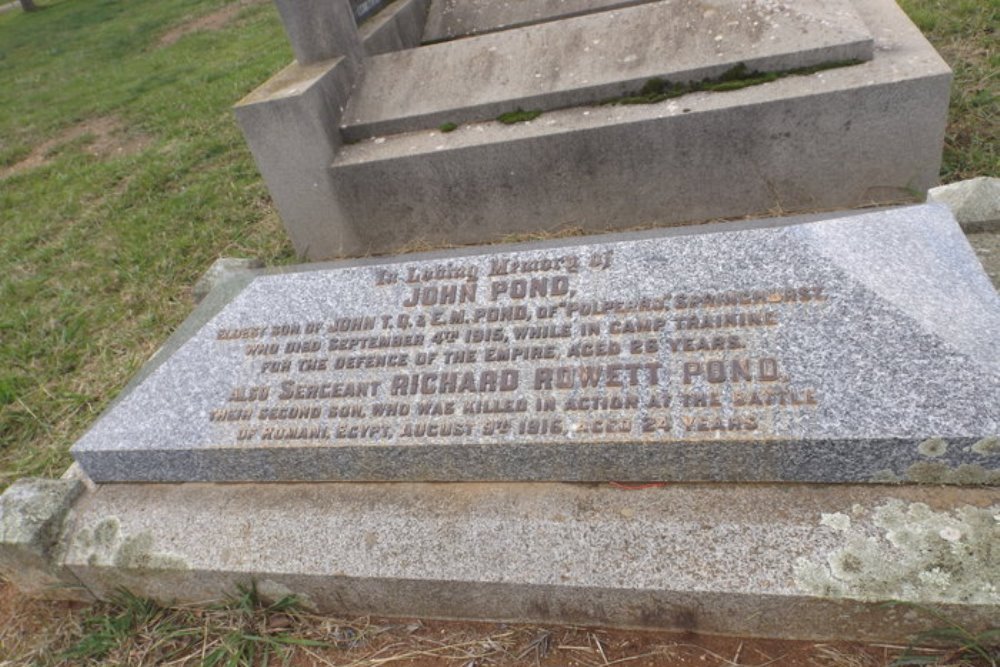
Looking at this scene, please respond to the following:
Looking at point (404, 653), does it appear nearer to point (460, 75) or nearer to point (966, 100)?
point (460, 75)

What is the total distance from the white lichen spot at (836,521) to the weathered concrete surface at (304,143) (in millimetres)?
3075

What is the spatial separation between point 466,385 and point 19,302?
159 inches

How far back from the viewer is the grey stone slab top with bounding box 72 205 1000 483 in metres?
1.87

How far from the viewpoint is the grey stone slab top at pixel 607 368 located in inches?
73.4

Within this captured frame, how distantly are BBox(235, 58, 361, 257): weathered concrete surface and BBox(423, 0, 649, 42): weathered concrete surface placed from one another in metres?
1.03

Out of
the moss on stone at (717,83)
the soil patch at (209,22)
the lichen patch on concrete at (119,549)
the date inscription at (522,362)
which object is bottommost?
the lichen patch on concrete at (119,549)

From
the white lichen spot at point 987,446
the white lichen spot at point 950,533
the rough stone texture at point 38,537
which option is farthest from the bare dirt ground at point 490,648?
the white lichen spot at point 987,446

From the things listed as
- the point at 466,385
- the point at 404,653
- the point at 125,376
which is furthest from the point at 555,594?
the point at 125,376

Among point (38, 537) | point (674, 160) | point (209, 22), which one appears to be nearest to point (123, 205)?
point (38, 537)

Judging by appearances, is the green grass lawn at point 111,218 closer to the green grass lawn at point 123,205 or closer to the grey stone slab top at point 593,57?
the green grass lawn at point 123,205

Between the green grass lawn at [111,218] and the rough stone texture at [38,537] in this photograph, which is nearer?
the rough stone texture at [38,537]

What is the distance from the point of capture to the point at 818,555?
1.80 meters

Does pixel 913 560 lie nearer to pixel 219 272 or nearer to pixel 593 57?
pixel 593 57

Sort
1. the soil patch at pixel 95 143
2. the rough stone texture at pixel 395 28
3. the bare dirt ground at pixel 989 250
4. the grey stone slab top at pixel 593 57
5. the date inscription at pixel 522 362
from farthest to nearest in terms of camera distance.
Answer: the soil patch at pixel 95 143 < the rough stone texture at pixel 395 28 < the grey stone slab top at pixel 593 57 < the bare dirt ground at pixel 989 250 < the date inscription at pixel 522 362
